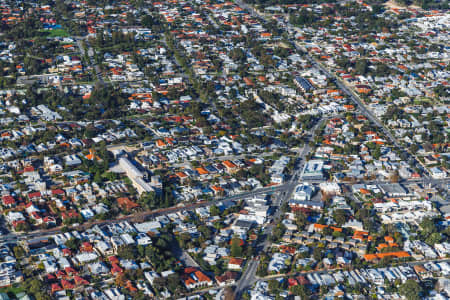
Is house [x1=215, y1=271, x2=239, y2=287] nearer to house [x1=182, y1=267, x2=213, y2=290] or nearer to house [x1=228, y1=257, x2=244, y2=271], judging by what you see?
house [x1=182, y1=267, x2=213, y2=290]

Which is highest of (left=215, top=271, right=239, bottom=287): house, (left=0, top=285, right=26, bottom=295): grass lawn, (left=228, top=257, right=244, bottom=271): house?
(left=215, top=271, right=239, bottom=287): house

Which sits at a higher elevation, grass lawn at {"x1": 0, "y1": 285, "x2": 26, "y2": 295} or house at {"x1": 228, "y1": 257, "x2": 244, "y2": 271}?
house at {"x1": 228, "y1": 257, "x2": 244, "y2": 271}

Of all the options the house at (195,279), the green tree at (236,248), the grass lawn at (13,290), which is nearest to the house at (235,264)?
the green tree at (236,248)

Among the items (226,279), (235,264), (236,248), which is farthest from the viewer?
(236,248)

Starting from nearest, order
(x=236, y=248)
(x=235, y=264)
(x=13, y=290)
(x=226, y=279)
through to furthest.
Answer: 1. (x=13, y=290)
2. (x=226, y=279)
3. (x=235, y=264)
4. (x=236, y=248)

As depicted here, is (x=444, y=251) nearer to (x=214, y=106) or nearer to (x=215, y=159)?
(x=215, y=159)

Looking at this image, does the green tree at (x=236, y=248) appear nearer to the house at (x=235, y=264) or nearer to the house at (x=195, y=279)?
the house at (x=235, y=264)

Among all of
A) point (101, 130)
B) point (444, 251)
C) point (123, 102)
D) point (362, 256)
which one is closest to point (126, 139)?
point (101, 130)

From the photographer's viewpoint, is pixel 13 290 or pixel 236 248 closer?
pixel 13 290

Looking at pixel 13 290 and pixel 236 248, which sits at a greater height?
pixel 236 248

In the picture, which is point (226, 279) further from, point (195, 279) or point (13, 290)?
point (13, 290)

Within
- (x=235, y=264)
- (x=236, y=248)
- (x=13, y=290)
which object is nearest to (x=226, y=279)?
(x=235, y=264)

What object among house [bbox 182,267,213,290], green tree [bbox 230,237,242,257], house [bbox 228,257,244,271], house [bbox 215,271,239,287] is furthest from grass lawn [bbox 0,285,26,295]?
green tree [bbox 230,237,242,257]
